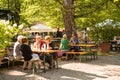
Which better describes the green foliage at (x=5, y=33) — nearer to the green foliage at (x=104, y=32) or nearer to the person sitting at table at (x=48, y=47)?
the person sitting at table at (x=48, y=47)

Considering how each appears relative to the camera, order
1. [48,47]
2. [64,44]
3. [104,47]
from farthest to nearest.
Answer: [104,47], [64,44], [48,47]

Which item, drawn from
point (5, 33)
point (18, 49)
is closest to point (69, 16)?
point (18, 49)

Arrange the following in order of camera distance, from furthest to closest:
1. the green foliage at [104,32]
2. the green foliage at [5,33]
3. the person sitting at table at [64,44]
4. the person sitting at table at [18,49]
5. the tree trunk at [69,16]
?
the green foliage at [104,32] → the tree trunk at [69,16] → the person sitting at table at [64,44] → the person sitting at table at [18,49] → the green foliage at [5,33]

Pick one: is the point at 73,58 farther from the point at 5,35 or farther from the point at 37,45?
the point at 5,35

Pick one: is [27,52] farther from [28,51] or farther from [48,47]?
[48,47]

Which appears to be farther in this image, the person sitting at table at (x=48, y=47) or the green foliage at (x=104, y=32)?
the green foliage at (x=104, y=32)

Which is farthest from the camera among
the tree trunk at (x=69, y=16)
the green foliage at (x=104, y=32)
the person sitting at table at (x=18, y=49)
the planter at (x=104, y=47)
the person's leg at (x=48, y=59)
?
the green foliage at (x=104, y=32)

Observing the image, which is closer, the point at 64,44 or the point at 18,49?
the point at 18,49

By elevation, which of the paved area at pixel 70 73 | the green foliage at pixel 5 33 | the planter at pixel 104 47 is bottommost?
the paved area at pixel 70 73

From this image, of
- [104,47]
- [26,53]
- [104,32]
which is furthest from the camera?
[104,32]

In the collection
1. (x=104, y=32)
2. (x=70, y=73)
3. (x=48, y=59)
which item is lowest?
(x=70, y=73)

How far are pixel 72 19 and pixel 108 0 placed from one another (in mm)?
2840

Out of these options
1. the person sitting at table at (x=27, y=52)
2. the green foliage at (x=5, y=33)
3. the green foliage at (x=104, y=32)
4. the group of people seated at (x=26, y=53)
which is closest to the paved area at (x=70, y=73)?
the group of people seated at (x=26, y=53)

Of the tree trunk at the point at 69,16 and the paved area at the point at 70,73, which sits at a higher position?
the tree trunk at the point at 69,16
